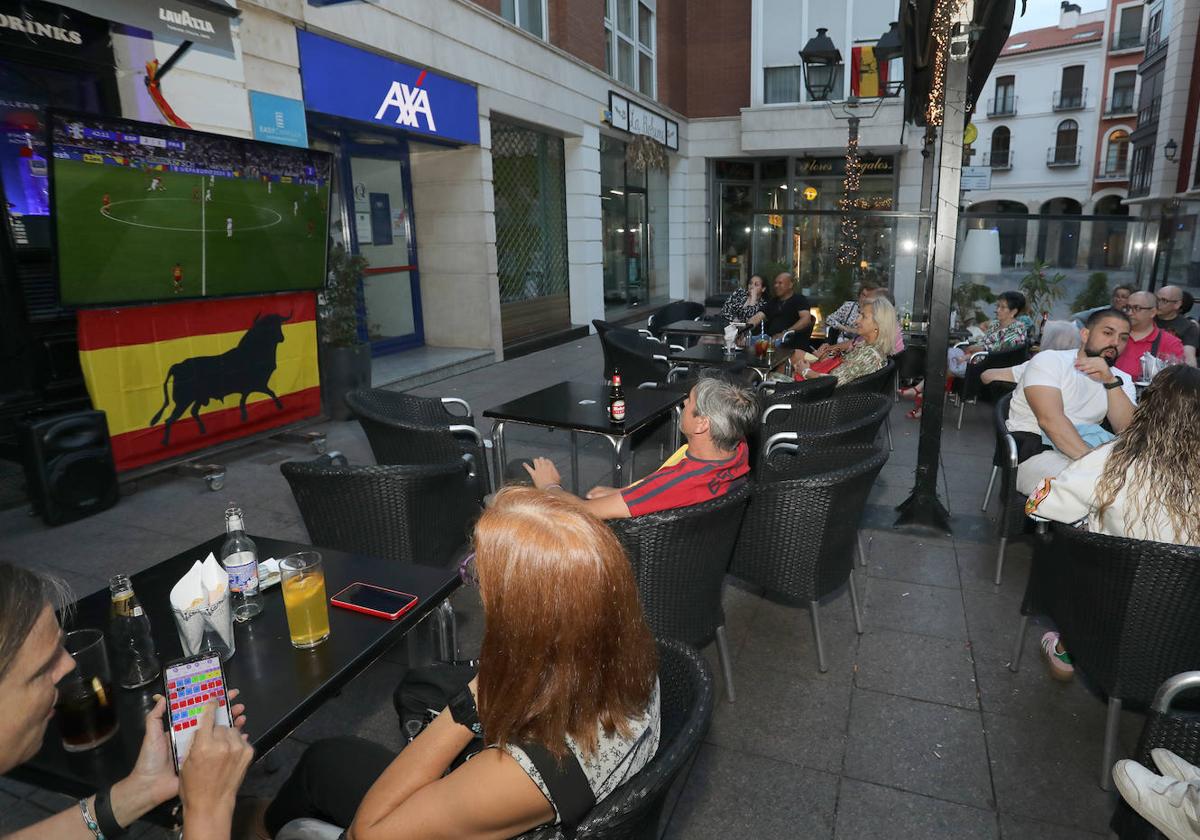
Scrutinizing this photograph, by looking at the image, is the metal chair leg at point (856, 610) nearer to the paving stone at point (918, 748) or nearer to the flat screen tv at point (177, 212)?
the paving stone at point (918, 748)

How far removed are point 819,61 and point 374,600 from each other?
1004 centimetres

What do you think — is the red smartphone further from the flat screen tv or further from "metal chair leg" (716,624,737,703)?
the flat screen tv

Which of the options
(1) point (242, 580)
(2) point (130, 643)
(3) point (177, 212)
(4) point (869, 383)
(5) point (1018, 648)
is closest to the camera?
(2) point (130, 643)

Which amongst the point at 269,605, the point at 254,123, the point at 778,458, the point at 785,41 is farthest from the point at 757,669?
the point at 785,41

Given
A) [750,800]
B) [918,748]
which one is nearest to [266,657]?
[750,800]

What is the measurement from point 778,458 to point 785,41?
47.6 ft

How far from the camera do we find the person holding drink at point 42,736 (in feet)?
4.13

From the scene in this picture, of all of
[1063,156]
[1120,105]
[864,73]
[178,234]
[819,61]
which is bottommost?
[178,234]

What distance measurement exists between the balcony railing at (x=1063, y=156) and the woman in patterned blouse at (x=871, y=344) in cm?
3885

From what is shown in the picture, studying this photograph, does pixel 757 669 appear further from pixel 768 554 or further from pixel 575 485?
pixel 575 485

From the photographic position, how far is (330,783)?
1.61m

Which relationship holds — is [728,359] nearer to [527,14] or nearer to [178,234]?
[178,234]

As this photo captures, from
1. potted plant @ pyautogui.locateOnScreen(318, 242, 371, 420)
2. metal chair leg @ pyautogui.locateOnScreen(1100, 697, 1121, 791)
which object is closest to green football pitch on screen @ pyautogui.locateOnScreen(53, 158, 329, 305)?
potted plant @ pyautogui.locateOnScreen(318, 242, 371, 420)

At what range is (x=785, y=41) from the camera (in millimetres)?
15492
